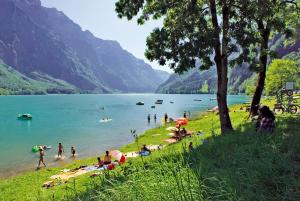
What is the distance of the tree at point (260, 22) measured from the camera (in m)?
19.6

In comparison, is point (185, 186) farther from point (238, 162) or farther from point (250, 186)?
point (238, 162)

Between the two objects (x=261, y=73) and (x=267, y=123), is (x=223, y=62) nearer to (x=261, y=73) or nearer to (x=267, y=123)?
(x=267, y=123)

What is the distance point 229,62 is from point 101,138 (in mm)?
46056

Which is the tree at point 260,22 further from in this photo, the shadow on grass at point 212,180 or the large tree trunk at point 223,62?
the shadow on grass at point 212,180

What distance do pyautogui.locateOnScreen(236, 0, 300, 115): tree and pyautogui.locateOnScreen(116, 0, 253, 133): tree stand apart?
3.03 feet

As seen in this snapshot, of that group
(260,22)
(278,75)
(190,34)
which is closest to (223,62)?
(190,34)

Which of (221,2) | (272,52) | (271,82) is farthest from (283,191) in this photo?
(271,82)

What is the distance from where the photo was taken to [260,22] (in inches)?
1088

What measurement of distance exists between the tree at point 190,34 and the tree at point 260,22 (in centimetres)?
92

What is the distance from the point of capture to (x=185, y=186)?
22.4 feet

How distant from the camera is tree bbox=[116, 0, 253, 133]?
20.9 meters

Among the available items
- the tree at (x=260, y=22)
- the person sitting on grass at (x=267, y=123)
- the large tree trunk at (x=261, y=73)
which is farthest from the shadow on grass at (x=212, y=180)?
the large tree trunk at (x=261, y=73)

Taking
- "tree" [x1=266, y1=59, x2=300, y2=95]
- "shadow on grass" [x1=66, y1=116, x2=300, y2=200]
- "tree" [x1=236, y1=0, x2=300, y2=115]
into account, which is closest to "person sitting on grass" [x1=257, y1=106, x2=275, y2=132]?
"shadow on grass" [x1=66, y1=116, x2=300, y2=200]

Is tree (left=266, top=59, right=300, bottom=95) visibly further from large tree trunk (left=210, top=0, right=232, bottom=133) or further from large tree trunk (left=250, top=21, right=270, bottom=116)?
large tree trunk (left=210, top=0, right=232, bottom=133)
